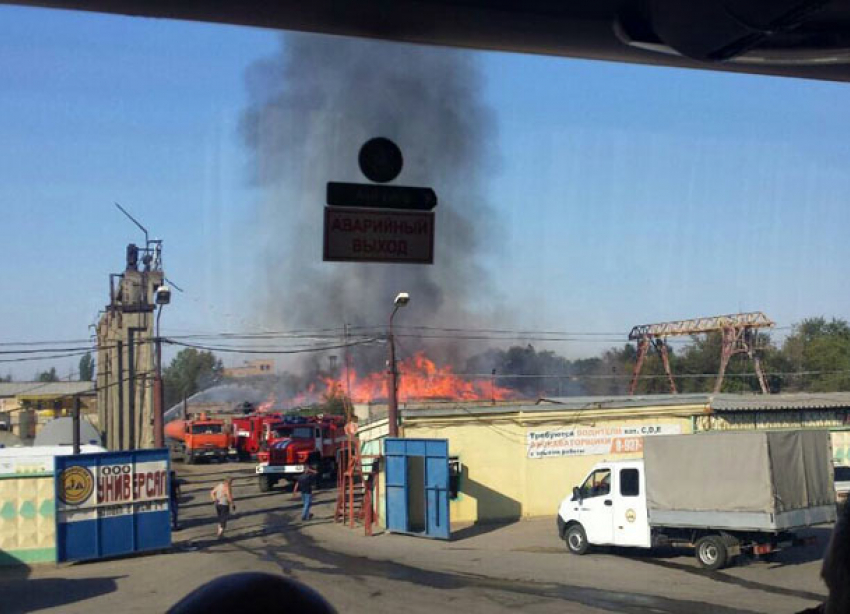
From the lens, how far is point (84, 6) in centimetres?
364

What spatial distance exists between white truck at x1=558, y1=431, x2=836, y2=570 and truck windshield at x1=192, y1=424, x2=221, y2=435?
1098 inches

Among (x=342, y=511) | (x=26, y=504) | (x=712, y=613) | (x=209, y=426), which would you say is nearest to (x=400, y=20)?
(x=712, y=613)

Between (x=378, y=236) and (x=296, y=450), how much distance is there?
26986 mm

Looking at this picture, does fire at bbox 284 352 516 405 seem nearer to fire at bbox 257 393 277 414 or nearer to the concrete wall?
the concrete wall

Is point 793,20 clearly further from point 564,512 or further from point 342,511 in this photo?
point 342,511

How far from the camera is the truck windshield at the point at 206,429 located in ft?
136

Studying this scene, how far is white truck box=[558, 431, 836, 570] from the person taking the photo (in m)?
14.9

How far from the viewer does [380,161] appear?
440 centimetres

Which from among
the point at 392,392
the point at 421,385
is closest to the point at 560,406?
the point at 392,392

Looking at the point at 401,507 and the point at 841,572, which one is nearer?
the point at 841,572

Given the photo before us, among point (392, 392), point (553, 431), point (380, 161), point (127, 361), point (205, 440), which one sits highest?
point (380, 161)

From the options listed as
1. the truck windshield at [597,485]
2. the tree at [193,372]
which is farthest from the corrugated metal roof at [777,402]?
the tree at [193,372]

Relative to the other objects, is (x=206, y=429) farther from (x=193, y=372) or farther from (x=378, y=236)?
(x=378, y=236)

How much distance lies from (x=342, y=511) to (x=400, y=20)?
62.4ft
